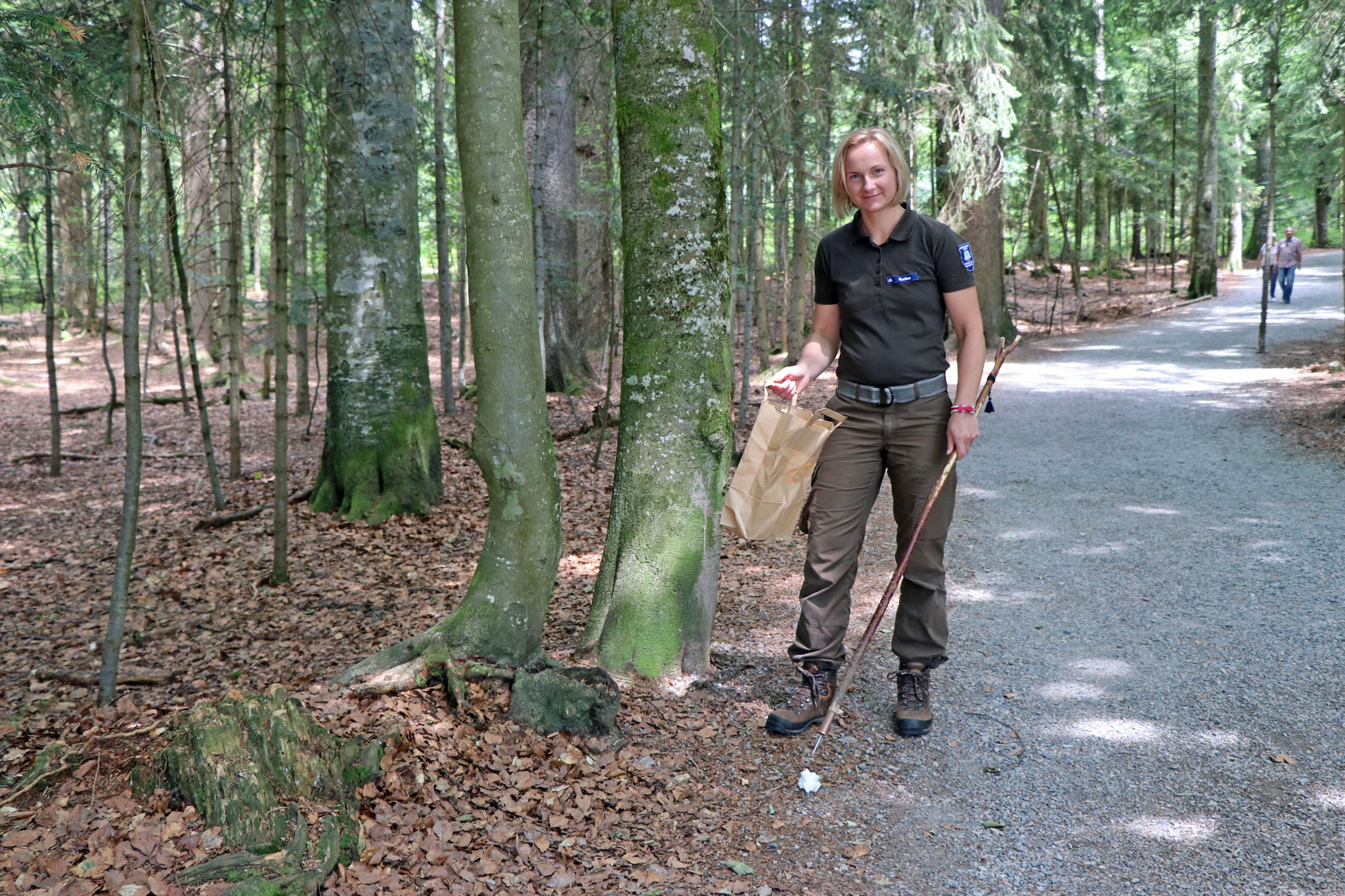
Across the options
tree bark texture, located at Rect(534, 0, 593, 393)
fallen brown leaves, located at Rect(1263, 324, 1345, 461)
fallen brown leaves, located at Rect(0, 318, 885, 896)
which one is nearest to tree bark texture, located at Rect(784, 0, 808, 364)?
tree bark texture, located at Rect(534, 0, 593, 393)

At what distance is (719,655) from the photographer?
431 cm

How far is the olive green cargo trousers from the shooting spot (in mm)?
3426

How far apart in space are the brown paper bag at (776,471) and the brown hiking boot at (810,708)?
61cm

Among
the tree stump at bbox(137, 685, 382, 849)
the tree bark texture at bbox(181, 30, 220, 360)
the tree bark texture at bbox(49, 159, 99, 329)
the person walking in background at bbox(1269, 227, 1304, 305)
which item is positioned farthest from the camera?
the person walking in background at bbox(1269, 227, 1304, 305)

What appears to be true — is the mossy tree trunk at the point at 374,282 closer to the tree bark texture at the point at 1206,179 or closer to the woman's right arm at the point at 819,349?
the woman's right arm at the point at 819,349

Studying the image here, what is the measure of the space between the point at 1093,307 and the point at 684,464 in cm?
2259

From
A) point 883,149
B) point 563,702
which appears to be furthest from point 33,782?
point 883,149

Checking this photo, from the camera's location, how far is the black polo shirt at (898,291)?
3.31 metres

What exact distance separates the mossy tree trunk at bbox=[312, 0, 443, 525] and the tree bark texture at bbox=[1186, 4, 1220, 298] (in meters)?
19.9

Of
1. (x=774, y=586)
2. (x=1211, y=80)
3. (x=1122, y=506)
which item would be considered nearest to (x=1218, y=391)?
(x=1122, y=506)

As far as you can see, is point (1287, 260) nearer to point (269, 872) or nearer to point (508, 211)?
point (508, 211)

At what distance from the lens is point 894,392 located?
3.38 metres

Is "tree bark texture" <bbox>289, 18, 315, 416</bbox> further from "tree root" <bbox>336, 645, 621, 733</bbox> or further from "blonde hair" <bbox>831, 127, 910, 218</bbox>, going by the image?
"blonde hair" <bbox>831, 127, 910, 218</bbox>

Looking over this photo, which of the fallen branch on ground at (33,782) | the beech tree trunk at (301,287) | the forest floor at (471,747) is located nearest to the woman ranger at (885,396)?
the forest floor at (471,747)
